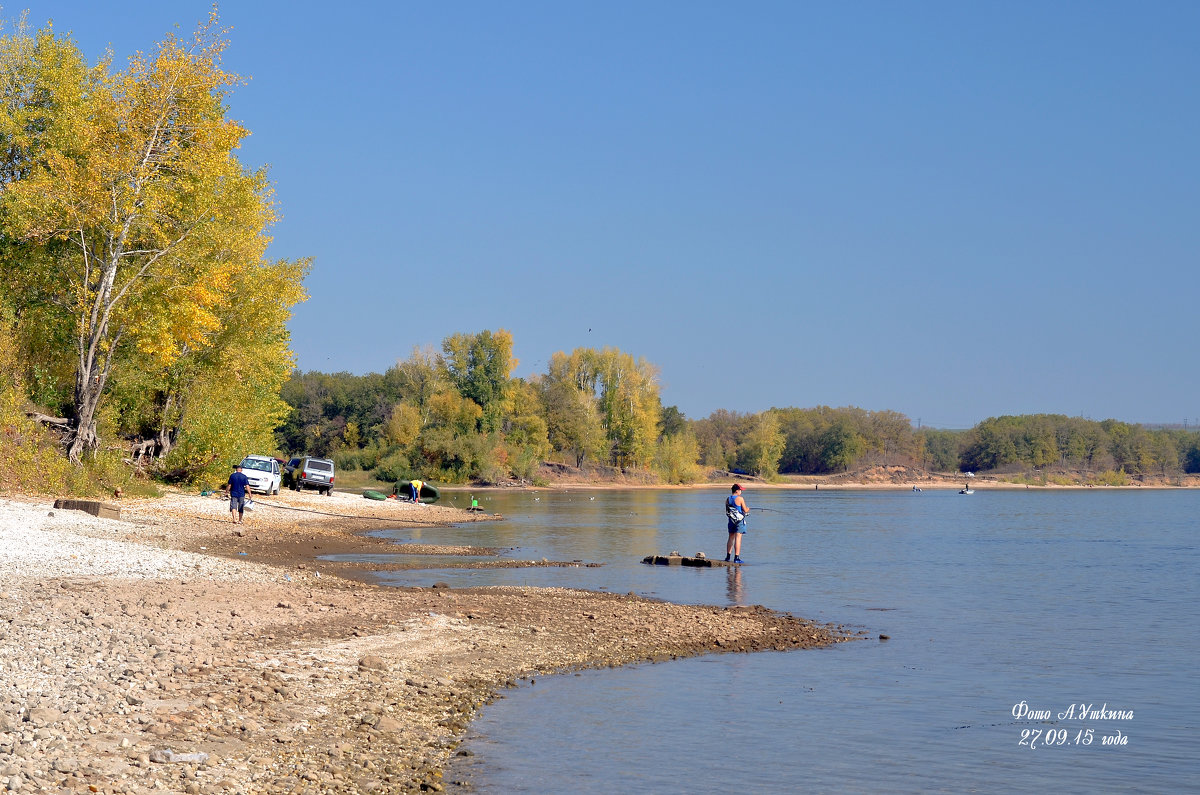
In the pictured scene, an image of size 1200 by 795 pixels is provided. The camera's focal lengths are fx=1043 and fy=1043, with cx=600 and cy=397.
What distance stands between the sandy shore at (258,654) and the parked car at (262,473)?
19.2 m

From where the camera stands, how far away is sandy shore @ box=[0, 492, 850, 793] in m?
7.77

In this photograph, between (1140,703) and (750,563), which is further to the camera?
(750,563)

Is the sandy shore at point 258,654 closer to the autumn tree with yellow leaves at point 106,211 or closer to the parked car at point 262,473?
the autumn tree with yellow leaves at point 106,211

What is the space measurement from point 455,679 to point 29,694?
4.49 meters

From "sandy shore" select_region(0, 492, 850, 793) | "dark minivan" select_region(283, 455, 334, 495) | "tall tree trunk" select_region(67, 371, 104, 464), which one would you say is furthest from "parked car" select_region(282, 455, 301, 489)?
"sandy shore" select_region(0, 492, 850, 793)

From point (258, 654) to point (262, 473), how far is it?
105 feet

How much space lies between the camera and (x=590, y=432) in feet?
Answer: 371

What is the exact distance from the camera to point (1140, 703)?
42.0 ft

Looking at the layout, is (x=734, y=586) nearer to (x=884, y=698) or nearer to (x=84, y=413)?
(x=884, y=698)

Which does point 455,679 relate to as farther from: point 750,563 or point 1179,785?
point 750,563

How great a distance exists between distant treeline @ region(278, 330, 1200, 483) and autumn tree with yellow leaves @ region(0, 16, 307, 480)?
5900 centimetres

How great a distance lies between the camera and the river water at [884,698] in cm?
945

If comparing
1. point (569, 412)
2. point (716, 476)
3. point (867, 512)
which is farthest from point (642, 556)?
point (716, 476)

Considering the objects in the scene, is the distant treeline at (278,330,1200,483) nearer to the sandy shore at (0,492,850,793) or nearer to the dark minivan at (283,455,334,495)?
the dark minivan at (283,455,334,495)
